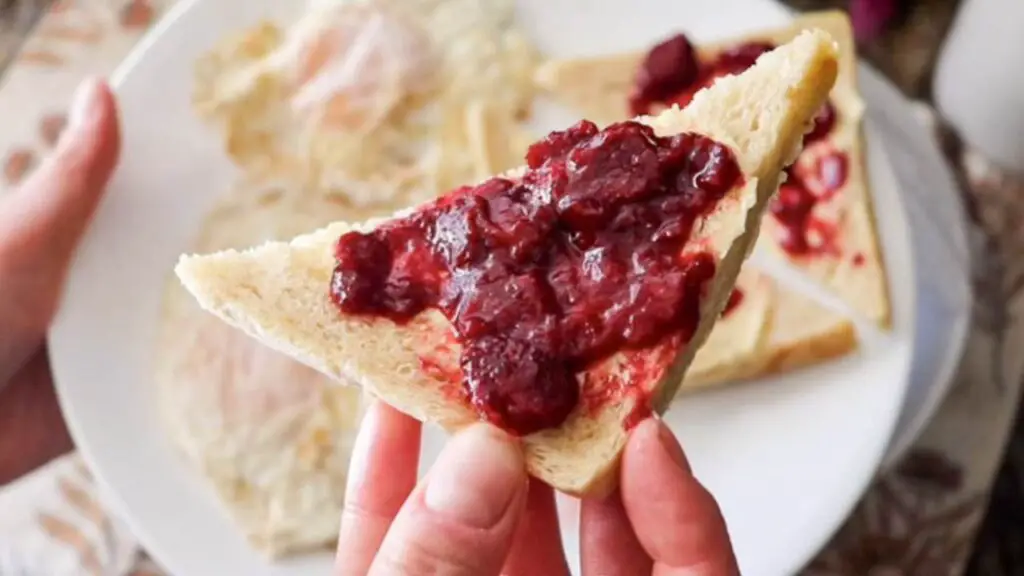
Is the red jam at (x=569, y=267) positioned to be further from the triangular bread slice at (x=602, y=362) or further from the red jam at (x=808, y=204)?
the red jam at (x=808, y=204)

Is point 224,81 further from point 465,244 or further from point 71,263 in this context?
point 465,244

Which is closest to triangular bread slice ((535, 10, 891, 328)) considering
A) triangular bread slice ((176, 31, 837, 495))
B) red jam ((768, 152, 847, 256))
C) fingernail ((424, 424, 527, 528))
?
red jam ((768, 152, 847, 256))

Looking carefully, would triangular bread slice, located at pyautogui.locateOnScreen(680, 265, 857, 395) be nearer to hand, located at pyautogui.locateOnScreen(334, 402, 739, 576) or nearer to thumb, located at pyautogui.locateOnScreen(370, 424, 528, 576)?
hand, located at pyautogui.locateOnScreen(334, 402, 739, 576)

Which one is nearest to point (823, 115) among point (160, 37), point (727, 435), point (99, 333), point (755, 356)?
point (755, 356)

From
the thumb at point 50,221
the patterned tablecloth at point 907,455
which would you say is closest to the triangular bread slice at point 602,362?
the thumb at point 50,221

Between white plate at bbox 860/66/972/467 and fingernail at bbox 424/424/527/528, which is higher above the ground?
fingernail at bbox 424/424/527/528

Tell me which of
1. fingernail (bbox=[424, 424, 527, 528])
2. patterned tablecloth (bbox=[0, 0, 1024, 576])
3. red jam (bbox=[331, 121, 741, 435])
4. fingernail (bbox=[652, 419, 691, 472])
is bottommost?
patterned tablecloth (bbox=[0, 0, 1024, 576])

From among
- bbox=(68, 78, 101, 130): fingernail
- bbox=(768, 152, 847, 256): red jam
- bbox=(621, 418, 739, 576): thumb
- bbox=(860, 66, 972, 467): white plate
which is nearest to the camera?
bbox=(621, 418, 739, 576): thumb

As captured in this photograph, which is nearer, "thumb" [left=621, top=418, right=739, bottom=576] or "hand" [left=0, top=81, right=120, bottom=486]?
"thumb" [left=621, top=418, right=739, bottom=576]
